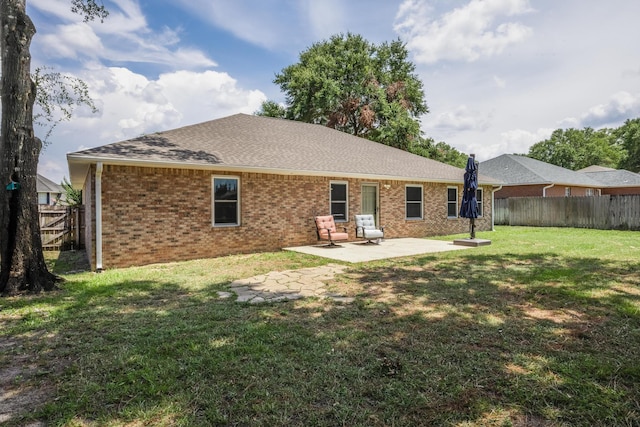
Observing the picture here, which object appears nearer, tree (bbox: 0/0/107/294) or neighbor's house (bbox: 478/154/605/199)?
tree (bbox: 0/0/107/294)

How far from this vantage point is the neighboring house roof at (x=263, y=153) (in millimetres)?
8762

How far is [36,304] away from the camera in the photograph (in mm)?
5277

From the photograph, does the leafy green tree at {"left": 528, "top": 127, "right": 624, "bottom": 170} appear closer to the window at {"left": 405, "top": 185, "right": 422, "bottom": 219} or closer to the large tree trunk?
the window at {"left": 405, "top": 185, "right": 422, "bottom": 219}

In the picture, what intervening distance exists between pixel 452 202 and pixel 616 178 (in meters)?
21.9

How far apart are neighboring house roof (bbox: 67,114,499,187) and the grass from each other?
3704 millimetres

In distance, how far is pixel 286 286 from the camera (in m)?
6.23

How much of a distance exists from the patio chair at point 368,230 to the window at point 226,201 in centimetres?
417

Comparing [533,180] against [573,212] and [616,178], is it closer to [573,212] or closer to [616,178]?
[573,212]

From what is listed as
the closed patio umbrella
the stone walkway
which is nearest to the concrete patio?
the closed patio umbrella

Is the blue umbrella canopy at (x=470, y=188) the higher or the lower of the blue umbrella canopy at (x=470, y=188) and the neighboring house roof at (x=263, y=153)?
the lower

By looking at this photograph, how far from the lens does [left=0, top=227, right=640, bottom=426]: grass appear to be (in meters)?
2.42

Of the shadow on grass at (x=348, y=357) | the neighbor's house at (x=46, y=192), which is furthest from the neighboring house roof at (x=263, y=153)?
the neighbor's house at (x=46, y=192)

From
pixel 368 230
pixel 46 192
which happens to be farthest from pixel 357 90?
pixel 46 192

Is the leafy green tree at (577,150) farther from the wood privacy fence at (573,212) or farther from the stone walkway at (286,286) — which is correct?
the stone walkway at (286,286)
